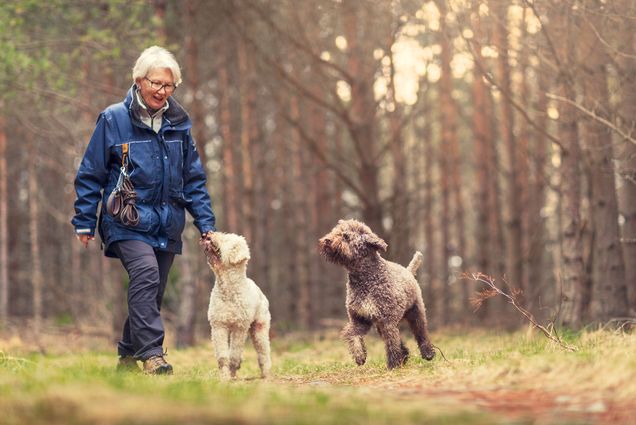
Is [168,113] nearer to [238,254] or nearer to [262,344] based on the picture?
[238,254]

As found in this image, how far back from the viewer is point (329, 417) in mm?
3945

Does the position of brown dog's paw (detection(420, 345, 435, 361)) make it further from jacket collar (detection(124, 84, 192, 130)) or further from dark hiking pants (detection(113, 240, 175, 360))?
jacket collar (detection(124, 84, 192, 130))

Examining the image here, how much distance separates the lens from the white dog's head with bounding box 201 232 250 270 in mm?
7152

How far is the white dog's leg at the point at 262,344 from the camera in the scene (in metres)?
7.43

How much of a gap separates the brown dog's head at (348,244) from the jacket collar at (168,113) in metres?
1.67

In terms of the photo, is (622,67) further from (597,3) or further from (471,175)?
(471,175)

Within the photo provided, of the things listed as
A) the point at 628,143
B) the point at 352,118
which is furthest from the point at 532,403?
the point at 352,118

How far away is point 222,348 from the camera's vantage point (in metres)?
7.15

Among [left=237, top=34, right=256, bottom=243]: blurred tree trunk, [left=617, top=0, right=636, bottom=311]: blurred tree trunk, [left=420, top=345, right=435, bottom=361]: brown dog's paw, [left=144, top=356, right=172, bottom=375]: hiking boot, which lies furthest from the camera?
[left=237, top=34, right=256, bottom=243]: blurred tree trunk

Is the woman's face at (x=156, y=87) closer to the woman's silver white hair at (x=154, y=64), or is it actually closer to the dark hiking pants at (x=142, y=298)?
the woman's silver white hair at (x=154, y=64)

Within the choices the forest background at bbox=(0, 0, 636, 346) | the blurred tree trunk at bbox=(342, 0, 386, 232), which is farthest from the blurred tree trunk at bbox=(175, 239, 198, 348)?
the blurred tree trunk at bbox=(342, 0, 386, 232)

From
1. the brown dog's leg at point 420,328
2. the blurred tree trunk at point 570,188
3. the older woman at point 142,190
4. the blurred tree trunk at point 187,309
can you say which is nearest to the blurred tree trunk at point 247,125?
the blurred tree trunk at point 187,309

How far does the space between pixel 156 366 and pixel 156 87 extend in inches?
94.7

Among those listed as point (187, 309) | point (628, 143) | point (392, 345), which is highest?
point (628, 143)
